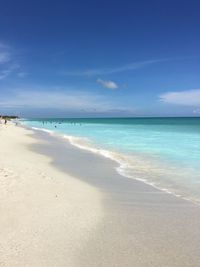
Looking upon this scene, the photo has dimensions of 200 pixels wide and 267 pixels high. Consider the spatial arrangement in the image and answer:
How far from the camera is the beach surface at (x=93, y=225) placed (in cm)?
430

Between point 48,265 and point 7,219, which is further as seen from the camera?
point 7,219

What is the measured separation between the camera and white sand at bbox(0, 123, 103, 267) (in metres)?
4.33

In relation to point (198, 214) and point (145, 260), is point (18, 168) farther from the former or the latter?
point (145, 260)

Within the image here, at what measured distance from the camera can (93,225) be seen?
5562mm

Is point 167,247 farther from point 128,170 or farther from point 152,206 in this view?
point 128,170

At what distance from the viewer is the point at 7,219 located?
5.54 meters

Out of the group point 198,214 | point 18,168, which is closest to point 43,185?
point 18,168

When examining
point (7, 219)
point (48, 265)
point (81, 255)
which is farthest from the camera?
point (7, 219)

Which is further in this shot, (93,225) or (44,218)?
(44,218)

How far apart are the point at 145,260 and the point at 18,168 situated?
726cm

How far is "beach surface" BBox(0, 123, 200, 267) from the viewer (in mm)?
4305

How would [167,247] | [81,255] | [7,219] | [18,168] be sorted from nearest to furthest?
[81,255] → [167,247] → [7,219] → [18,168]

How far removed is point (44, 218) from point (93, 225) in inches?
37.5

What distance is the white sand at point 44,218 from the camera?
4.33 meters
